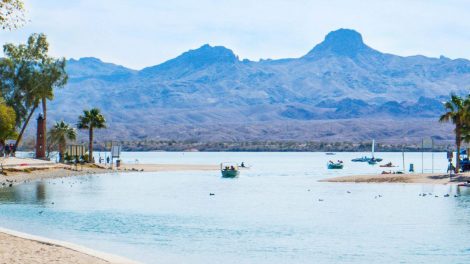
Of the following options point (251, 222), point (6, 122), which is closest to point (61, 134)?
point (6, 122)

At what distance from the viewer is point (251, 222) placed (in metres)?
48.6

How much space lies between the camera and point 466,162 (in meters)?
95.2

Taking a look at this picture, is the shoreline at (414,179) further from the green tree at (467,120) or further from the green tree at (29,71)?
the green tree at (29,71)

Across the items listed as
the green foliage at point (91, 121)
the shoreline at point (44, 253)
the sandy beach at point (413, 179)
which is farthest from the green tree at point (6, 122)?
the shoreline at point (44, 253)

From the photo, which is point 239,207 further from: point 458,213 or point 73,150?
point 73,150

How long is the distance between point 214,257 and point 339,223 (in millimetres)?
17018

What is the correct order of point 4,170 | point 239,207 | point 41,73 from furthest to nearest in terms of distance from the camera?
point 41,73 < point 4,170 < point 239,207

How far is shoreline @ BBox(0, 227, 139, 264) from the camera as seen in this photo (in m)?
25.2

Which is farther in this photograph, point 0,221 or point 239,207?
point 239,207

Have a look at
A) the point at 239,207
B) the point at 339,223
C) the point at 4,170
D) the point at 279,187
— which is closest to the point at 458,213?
the point at 339,223

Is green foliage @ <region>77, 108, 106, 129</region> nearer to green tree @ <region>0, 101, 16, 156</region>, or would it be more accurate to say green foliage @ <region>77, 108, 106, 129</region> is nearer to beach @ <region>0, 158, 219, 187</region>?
beach @ <region>0, 158, 219, 187</region>

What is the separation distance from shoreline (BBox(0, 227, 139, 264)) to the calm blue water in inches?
171

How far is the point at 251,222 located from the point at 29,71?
66.1 metres

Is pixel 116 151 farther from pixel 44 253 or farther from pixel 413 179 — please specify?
pixel 44 253
